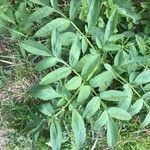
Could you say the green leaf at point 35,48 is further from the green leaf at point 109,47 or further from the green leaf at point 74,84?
the green leaf at point 109,47

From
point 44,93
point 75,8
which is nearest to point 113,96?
point 44,93

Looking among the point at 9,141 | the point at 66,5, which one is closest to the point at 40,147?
the point at 9,141

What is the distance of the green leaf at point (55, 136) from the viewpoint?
5.61ft

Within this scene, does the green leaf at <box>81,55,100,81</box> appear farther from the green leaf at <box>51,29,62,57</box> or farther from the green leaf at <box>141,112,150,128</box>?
the green leaf at <box>141,112,150,128</box>

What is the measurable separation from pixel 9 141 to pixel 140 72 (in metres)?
0.75

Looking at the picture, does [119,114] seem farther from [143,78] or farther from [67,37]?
[67,37]

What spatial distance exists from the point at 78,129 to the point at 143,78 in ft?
1.26

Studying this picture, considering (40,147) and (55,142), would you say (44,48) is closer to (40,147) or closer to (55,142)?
(55,142)

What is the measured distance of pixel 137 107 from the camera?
1869mm

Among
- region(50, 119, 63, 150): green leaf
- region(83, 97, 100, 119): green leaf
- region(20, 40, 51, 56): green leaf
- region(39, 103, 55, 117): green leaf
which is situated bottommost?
region(50, 119, 63, 150): green leaf

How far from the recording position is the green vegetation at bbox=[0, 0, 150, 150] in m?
1.75

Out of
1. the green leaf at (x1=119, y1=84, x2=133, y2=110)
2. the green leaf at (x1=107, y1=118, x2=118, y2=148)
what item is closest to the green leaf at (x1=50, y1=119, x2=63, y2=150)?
the green leaf at (x1=107, y1=118, x2=118, y2=148)

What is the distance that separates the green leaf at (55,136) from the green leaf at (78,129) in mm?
64

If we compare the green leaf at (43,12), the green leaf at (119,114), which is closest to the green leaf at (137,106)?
the green leaf at (119,114)
